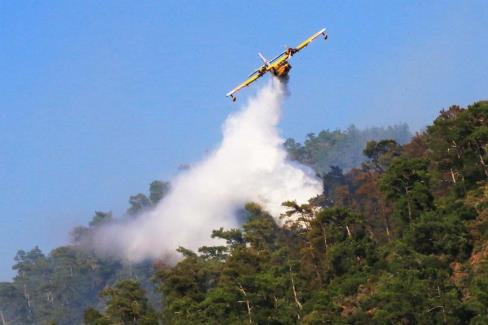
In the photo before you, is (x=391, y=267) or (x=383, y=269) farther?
(x=383, y=269)

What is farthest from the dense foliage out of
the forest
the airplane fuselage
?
the airplane fuselage

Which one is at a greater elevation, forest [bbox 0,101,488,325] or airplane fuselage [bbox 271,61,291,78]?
airplane fuselage [bbox 271,61,291,78]

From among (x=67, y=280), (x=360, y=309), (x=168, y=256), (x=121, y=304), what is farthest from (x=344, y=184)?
(x=67, y=280)

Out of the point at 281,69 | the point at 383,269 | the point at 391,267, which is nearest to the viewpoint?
the point at 391,267

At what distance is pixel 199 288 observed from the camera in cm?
8844

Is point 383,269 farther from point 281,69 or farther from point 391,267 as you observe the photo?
point 281,69

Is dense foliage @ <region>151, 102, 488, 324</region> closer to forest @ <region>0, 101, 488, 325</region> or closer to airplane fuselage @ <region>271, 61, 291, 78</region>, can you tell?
forest @ <region>0, 101, 488, 325</region>

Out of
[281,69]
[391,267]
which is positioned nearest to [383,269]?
[391,267]

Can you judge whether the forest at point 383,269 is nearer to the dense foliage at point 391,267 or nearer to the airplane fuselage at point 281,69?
the dense foliage at point 391,267

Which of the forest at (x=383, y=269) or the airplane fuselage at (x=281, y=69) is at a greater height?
the airplane fuselage at (x=281, y=69)

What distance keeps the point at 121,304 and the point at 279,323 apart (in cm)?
1807

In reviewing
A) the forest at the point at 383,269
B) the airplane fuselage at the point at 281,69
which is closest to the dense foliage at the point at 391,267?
the forest at the point at 383,269

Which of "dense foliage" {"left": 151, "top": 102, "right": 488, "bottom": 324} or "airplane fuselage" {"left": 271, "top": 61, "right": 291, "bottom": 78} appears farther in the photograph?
"airplane fuselage" {"left": 271, "top": 61, "right": 291, "bottom": 78}

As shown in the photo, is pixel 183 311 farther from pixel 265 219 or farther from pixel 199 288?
pixel 265 219
